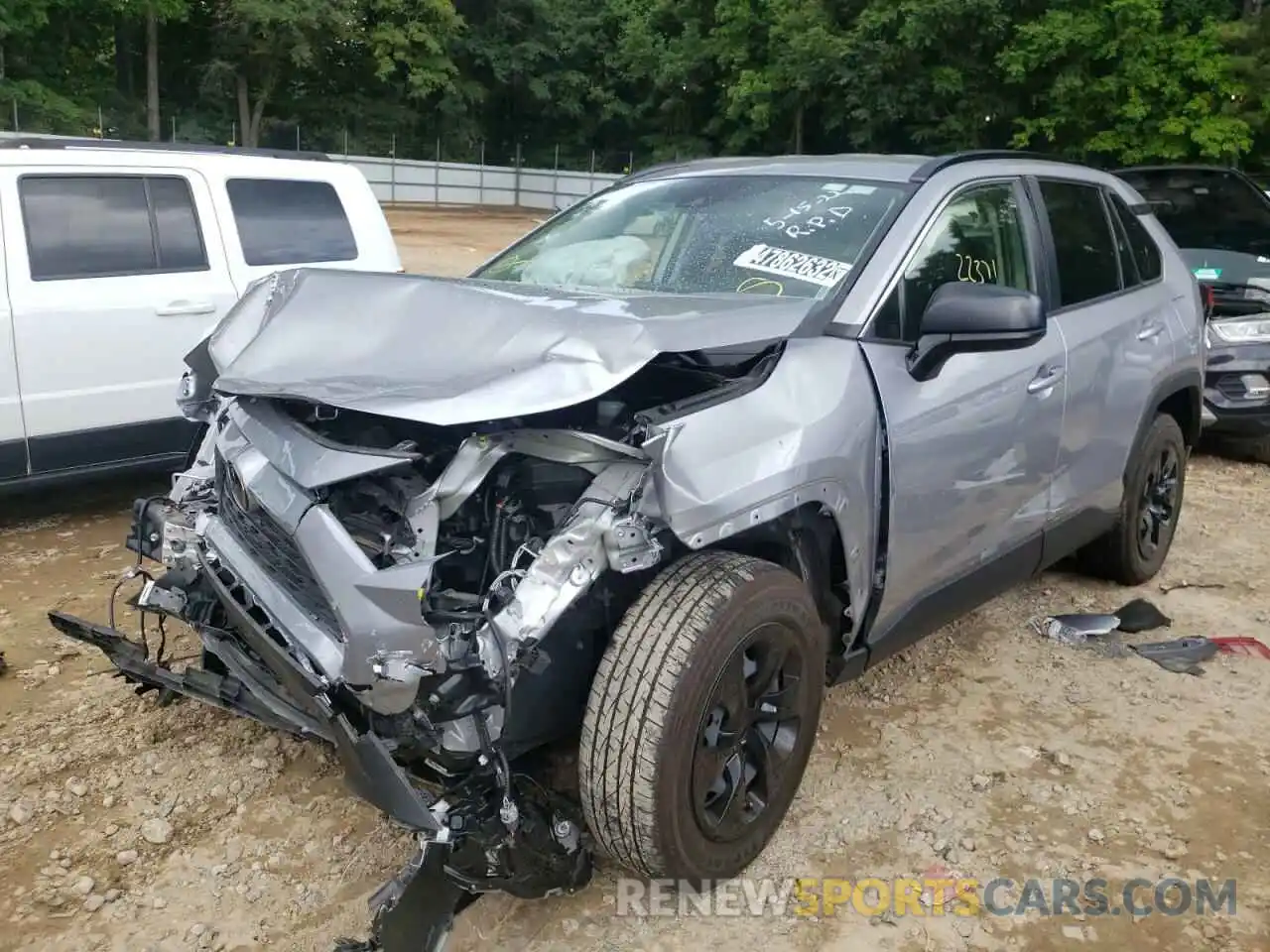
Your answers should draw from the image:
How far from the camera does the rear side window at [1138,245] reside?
4.45 meters

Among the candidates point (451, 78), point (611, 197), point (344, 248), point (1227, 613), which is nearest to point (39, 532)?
point (344, 248)

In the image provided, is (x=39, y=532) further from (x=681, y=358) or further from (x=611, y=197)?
(x=681, y=358)

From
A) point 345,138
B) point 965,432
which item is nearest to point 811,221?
point 965,432

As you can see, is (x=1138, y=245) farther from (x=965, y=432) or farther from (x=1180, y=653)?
(x=965, y=432)

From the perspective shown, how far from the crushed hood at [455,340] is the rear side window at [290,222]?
302 centimetres

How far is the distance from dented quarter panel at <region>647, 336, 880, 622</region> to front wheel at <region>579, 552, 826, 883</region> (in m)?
0.16

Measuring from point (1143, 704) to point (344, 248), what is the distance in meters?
4.97

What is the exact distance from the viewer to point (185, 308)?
5.42m

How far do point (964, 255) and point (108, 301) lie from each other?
4.12 metres

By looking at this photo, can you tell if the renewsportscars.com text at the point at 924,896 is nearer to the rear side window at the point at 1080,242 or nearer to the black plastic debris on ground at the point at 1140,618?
the black plastic debris on ground at the point at 1140,618

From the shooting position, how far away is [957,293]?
9.32 ft

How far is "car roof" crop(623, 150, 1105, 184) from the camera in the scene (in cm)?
343

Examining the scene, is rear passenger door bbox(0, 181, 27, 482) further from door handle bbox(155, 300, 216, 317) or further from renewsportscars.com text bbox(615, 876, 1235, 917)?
renewsportscars.com text bbox(615, 876, 1235, 917)

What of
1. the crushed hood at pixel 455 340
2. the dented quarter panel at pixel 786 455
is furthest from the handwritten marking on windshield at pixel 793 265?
the dented quarter panel at pixel 786 455
